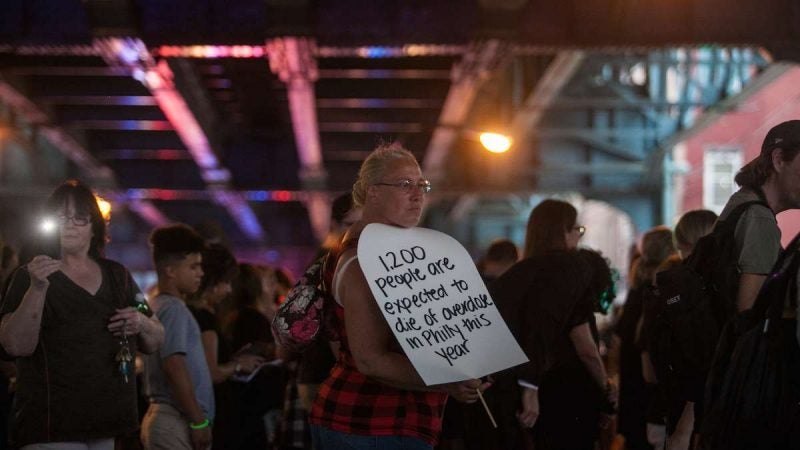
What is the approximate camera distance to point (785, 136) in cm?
484

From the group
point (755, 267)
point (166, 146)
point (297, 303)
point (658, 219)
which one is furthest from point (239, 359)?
point (658, 219)

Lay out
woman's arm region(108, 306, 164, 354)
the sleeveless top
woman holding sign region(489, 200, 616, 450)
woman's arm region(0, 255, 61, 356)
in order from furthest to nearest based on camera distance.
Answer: woman holding sign region(489, 200, 616, 450), woman's arm region(108, 306, 164, 354), woman's arm region(0, 255, 61, 356), the sleeveless top

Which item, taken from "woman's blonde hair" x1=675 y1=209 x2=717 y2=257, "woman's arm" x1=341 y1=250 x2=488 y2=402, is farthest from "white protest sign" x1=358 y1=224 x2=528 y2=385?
"woman's blonde hair" x1=675 y1=209 x2=717 y2=257

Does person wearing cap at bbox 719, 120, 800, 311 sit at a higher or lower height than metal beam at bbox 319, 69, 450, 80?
lower

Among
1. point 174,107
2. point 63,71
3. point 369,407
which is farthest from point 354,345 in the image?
Answer: point 63,71

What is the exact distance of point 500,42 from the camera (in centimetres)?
1273

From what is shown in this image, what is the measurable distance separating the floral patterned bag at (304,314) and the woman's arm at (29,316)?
124 centimetres

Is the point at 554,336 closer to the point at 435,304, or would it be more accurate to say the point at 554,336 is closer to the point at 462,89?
the point at 435,304

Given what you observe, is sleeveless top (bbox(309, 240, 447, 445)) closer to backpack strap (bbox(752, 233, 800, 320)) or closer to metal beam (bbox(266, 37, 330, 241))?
backpack strap (bbox(752, 233, 800, 320))

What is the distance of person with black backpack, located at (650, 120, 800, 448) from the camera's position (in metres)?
4.82

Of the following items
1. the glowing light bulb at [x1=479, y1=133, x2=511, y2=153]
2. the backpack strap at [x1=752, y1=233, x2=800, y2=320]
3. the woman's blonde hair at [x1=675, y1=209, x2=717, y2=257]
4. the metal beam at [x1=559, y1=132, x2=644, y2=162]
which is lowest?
the backpack strap at [x1=752, y1=233, x2=800, y2=320]

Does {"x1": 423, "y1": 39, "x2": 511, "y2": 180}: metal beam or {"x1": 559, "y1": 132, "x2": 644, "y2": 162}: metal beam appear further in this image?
{"x1": 559, "y1": 132, "x2": 644, "y2": 162}: metal beam

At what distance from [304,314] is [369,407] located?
479 mm

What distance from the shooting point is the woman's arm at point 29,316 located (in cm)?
526
